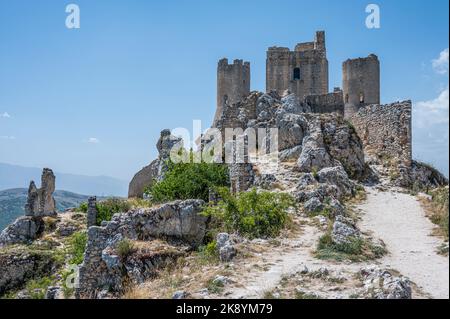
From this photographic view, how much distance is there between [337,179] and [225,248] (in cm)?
752

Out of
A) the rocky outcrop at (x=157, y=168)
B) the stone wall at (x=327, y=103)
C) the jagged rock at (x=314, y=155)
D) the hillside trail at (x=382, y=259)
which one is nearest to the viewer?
the hillside trail at (x=382, y=259)

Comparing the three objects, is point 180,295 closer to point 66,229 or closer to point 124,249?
point 124,249

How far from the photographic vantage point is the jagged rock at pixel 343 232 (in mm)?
10695

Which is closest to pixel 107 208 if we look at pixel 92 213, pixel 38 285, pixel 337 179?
pixel 92 213

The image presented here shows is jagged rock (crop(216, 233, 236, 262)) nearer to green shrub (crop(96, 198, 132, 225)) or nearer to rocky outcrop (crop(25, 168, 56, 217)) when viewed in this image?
green shrub (crop(96, 198, 132, 225))

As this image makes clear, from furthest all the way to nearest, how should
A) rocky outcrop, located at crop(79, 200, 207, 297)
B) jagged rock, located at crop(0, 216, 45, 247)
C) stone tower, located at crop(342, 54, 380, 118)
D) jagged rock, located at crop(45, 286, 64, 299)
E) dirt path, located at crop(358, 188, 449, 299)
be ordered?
stone tower, located at crop(342, 54, 380, 118) → jagged rock, located at crop(0, 216, 45, 247) → jagged rock, located at crop(45, 286, 64, 299) → rocky outcrop, located at crop(79, 200, 207, 297) → dirt path, located at crop(358, 188, 449, 299)

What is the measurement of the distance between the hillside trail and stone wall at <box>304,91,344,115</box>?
17697 millimetres

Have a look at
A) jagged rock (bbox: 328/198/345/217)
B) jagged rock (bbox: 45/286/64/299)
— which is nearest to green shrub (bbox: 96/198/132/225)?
jagged rock (bbox: 45/286/64/299)

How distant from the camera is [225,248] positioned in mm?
10289

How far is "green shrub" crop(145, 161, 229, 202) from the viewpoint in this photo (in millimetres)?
17578

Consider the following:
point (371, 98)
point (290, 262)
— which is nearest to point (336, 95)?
point (371, 98)

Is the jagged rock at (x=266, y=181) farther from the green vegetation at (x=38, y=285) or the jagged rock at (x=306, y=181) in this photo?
the green vegetation at (x=38, y=285)

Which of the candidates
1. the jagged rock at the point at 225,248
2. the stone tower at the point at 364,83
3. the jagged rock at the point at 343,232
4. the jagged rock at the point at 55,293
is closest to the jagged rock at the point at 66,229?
the jagged rock at the point at 55,293

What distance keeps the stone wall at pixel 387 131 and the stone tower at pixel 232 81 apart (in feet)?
56.5
